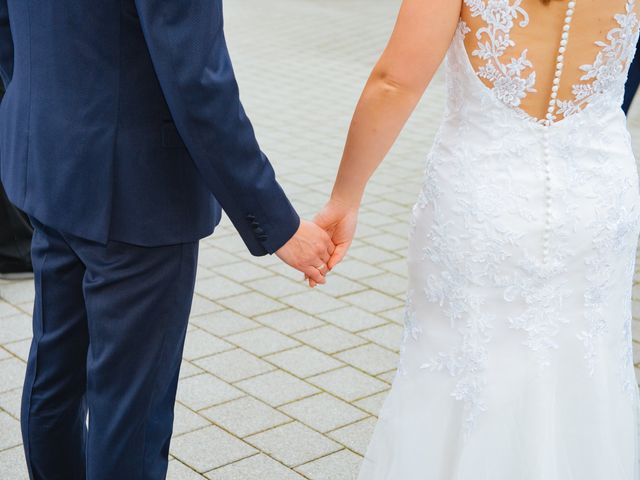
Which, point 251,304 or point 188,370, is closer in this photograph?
point 188,370

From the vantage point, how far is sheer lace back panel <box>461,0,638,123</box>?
2.47 metres

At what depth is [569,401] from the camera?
9.03 ft

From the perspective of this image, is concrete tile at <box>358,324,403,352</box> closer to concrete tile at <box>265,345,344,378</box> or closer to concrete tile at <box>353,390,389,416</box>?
concrete tile at <box>265,345,344,378</box>

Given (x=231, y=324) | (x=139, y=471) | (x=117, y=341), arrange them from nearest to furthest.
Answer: (x=117, y=341)
(x=139, y=471)
(x=231, y=324)

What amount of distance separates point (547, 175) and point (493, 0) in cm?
44

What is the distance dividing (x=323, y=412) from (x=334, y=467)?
376 mm

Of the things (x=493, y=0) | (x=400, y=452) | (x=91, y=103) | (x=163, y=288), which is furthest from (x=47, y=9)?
(x=400, y=452)

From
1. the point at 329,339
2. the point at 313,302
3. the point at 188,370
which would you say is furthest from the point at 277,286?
the point at 188,370

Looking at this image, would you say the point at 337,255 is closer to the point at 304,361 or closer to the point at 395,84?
the point at 395,84

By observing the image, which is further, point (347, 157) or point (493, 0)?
point (347, 157)

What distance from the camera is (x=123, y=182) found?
243 centimetres

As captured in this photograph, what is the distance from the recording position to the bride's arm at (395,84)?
8.09 ft

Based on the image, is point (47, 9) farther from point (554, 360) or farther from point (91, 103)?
point (554, 360)

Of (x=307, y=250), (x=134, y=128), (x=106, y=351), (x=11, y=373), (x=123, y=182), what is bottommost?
(x=11, y=373)
